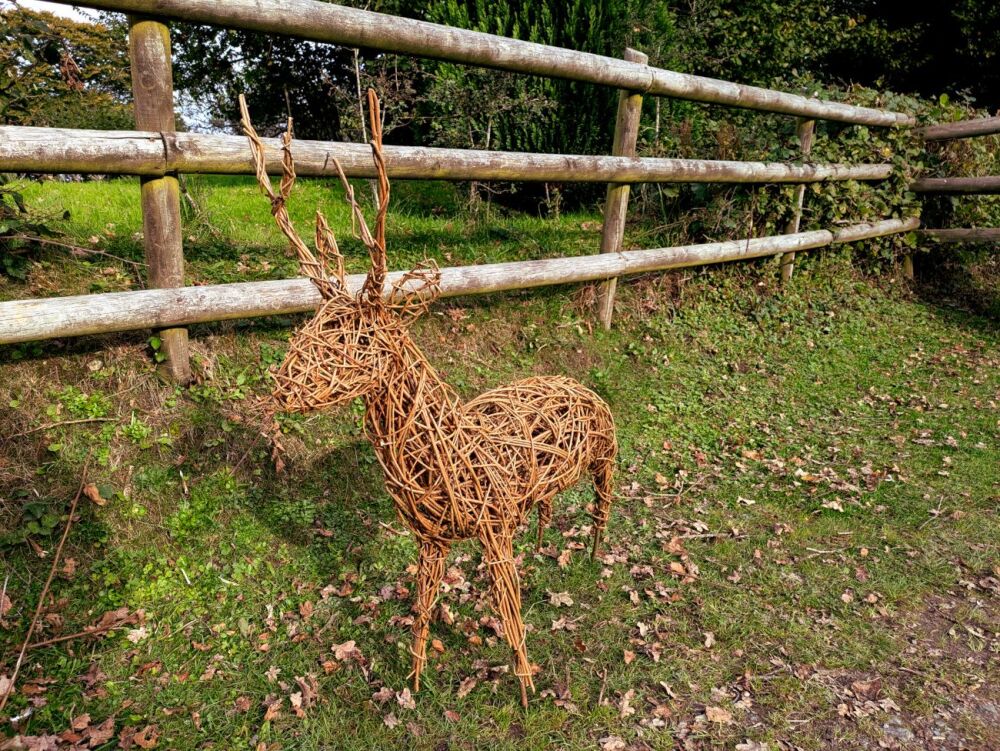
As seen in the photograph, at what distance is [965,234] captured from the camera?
8055mm

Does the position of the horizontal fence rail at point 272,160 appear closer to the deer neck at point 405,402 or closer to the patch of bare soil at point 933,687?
the deer neck at point 405,402

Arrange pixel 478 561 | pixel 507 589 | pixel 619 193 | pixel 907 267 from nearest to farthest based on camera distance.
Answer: pixel 507 589
pixel 478 561
pixel 619 193
pixel 907 267

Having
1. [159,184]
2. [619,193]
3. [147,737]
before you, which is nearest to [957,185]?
[619,193]

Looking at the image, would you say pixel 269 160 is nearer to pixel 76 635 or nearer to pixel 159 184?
pixel 159 184

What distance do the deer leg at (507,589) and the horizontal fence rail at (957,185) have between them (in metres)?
7.48

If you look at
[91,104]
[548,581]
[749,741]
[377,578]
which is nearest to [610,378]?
[548,581]

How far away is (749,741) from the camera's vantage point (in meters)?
2.79

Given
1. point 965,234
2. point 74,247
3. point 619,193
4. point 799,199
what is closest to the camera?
point 74,247

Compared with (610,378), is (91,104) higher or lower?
higher

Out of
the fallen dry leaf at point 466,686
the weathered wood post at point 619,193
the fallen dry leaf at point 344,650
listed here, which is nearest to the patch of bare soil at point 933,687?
the fallen dry leaf at point 466,686

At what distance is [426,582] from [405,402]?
0.77m

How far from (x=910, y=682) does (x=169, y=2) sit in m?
4.45

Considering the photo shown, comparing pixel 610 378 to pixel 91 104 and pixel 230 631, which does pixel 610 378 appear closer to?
pixel 230 631

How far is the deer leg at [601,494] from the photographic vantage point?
3.30m
